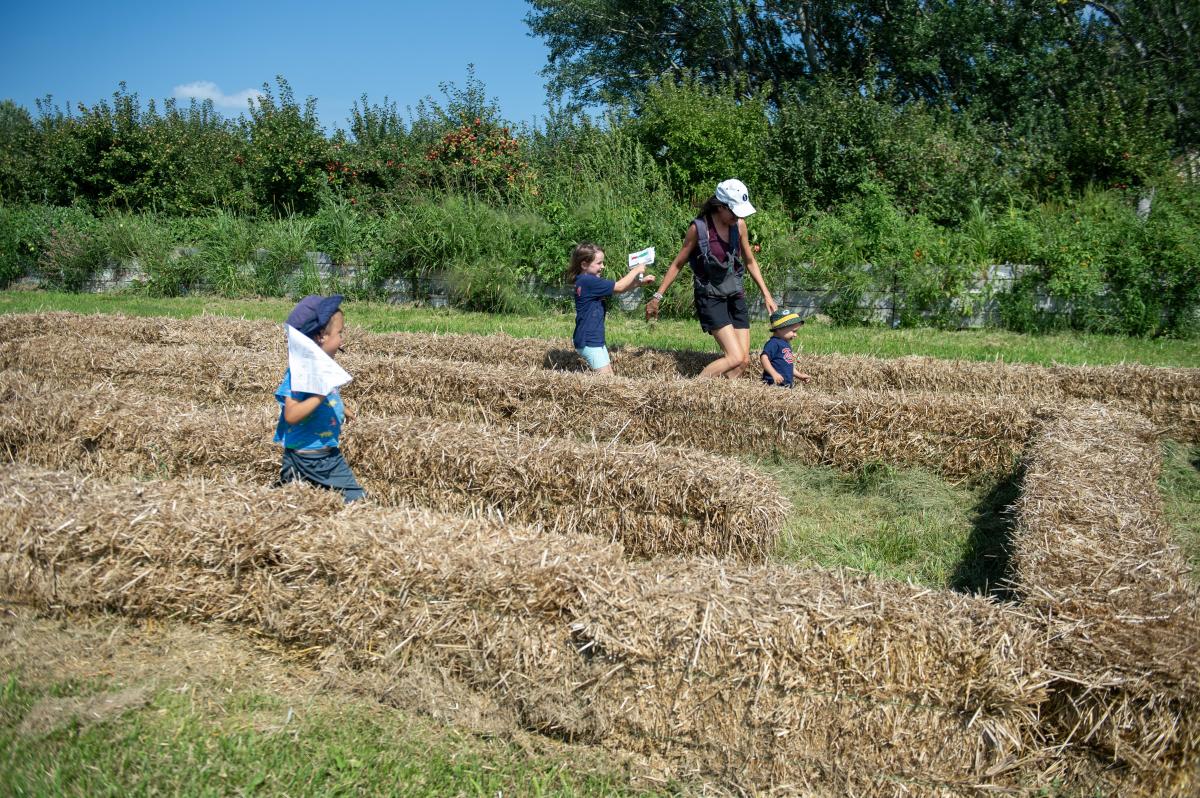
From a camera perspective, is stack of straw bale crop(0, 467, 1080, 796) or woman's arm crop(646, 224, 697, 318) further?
woman's arm crop(646, 224, 697, 318)

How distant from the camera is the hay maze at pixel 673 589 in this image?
318 centimetres

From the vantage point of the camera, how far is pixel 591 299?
8.40m

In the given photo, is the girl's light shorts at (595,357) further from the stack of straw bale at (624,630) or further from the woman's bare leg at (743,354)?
the stack of straw bale at (624,630)

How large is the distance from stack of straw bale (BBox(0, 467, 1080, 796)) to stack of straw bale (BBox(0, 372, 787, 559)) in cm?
105

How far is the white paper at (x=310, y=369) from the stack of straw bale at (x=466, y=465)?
1.02 metres

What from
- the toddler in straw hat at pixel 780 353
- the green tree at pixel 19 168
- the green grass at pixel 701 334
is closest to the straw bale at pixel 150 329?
the green grass at pixel 701 334

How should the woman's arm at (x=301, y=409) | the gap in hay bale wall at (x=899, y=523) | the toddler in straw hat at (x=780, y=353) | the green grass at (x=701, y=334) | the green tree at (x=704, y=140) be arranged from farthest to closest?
the green tree at (x=704, y=140)
the green grass at (x=701, y=334)
the toddler in straw hat at (x=780, y=353)
the gap in hay bale wall at (x=899, y=523)
the woman's arm at (x=301, y=409)

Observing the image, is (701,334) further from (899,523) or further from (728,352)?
(899,523)

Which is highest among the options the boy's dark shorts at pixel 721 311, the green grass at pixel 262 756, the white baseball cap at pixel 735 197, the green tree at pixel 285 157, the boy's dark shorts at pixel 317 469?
the green tree at pixel 285 157

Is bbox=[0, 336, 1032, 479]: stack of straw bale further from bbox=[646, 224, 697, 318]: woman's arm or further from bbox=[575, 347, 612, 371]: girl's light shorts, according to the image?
bbox=[646, 224, 697, 318]: woman's arm

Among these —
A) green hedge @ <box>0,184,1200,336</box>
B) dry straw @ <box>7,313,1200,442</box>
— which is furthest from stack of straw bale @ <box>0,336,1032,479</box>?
green hedge @ <box>0,184,1200,336</box>

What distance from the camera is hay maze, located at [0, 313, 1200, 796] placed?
3.18 meters

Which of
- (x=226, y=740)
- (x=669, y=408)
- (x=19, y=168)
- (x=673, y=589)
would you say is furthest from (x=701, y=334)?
(x=19, y=168)

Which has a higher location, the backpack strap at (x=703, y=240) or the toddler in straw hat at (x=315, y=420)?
the backpack strap at (x=703, y=240)
